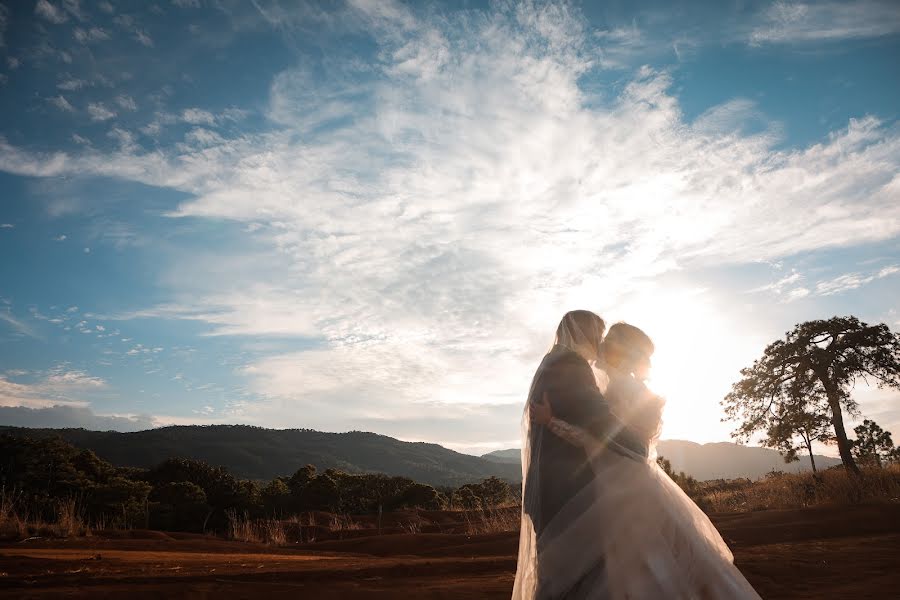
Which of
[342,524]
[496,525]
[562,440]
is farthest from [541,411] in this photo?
[342,524]

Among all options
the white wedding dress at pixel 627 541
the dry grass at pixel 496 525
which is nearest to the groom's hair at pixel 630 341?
the white wedding dress at pixel 627 541

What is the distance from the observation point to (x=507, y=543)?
482 inches

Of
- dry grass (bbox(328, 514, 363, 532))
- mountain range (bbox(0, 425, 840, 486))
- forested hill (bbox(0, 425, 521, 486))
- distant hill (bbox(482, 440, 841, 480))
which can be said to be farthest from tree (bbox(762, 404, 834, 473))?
distant hill (bbox(482, 440, 841, 480))

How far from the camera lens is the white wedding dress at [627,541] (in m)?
3.22

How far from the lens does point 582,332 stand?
386 cm

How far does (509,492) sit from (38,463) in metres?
25.3

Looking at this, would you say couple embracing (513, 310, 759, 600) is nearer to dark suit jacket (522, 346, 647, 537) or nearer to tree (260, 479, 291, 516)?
dark suit jacket (522, 346, 647, 537)

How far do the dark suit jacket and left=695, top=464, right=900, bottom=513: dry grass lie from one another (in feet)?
47.1

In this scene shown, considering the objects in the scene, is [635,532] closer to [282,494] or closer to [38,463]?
[38,463]

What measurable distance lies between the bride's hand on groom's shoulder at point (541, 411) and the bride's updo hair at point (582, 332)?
42cm

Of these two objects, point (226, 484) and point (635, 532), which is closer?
point (635, 532)

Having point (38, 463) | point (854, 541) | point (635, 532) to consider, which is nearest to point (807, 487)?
point (854, 541)

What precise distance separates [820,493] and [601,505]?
668 inches

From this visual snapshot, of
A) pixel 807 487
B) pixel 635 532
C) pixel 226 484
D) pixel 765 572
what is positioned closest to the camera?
pixel 635 532
